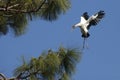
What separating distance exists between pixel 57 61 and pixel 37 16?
1121 mm

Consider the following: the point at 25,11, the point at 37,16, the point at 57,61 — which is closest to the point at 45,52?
the point at 57,61

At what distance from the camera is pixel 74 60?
18.8 ft

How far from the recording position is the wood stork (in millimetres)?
4557

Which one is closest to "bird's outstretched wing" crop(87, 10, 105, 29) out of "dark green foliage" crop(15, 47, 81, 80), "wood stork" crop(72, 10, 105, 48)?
"wood stork" crop(72, 10, 105, 48)

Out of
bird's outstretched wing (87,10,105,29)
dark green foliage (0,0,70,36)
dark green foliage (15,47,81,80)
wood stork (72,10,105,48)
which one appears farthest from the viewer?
dark green foliage (0,0,70,36)

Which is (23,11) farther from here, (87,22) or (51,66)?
(87,22)

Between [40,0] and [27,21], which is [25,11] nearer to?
[40,0]

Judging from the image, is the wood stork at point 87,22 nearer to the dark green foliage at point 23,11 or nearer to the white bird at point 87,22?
Result: the white bird at point 87,22

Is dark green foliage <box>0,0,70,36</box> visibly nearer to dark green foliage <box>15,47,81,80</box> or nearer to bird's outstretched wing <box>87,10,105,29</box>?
dark green foliage <box>15,47,81,80</box>

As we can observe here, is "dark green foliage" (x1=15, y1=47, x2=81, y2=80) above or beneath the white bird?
beneath

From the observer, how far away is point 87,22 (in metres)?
4.69

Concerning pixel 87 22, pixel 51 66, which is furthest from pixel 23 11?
pixel 87 22

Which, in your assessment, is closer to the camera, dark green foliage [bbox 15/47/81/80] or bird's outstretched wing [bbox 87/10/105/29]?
bird's outstretched wing [bbox 87/10/105/29]

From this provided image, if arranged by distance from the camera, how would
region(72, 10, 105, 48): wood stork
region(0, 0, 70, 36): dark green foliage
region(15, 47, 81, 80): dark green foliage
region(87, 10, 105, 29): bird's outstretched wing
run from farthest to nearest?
region(0, 0, 70, 36): dark green foliage, region(15, 47, 81, 80): dark green foliage, region(87, 10, 105, 29): bird's outstretched wing, region(72, 10, 105, 48): wood stork
